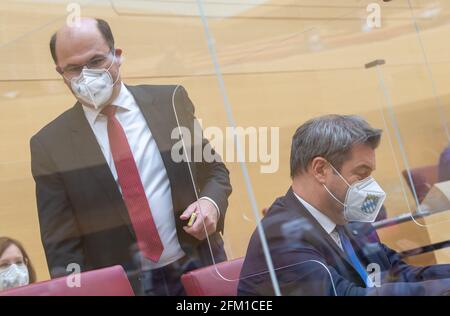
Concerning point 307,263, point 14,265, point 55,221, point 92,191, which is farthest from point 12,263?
point 307,263

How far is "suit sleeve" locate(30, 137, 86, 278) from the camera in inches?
76.8

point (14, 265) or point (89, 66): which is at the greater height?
point (89, 66)

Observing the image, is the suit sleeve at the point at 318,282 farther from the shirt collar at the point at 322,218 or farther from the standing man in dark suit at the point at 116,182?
the standing man in dark suit at the point at 116,182

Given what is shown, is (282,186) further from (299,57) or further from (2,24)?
A: (2,24)

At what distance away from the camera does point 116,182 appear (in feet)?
6.40

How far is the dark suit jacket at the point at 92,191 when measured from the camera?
1.94 m

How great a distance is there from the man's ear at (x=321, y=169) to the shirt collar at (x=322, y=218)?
7 centimetres

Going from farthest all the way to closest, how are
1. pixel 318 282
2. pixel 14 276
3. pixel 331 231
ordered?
pixel 14 276 → pixel 331 231 → pixel 318 282

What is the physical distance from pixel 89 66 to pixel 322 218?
72 centimetres

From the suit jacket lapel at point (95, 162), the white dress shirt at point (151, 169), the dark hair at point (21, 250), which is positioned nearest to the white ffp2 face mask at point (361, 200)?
the white dress shirt at point (151, 169)

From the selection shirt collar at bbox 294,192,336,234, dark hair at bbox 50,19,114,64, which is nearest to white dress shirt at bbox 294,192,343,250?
shirt collar at bbox 294,192,336,234

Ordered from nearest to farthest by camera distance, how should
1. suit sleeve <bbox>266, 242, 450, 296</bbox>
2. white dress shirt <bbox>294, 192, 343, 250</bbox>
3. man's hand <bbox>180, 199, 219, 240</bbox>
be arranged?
1. suit sleeve <bbox>266, 242, 450, 296</bbox>
2. white dress shirt <bbox>294, 192, 343, 250</bbox>
3. man's hand <bbox>180, 199, 219, 240</bbox>

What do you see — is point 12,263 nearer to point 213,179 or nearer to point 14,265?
point 14,265

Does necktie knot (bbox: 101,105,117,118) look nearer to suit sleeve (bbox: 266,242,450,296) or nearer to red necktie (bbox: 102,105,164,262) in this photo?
red necktie (bbox: 102,105,164,262)
